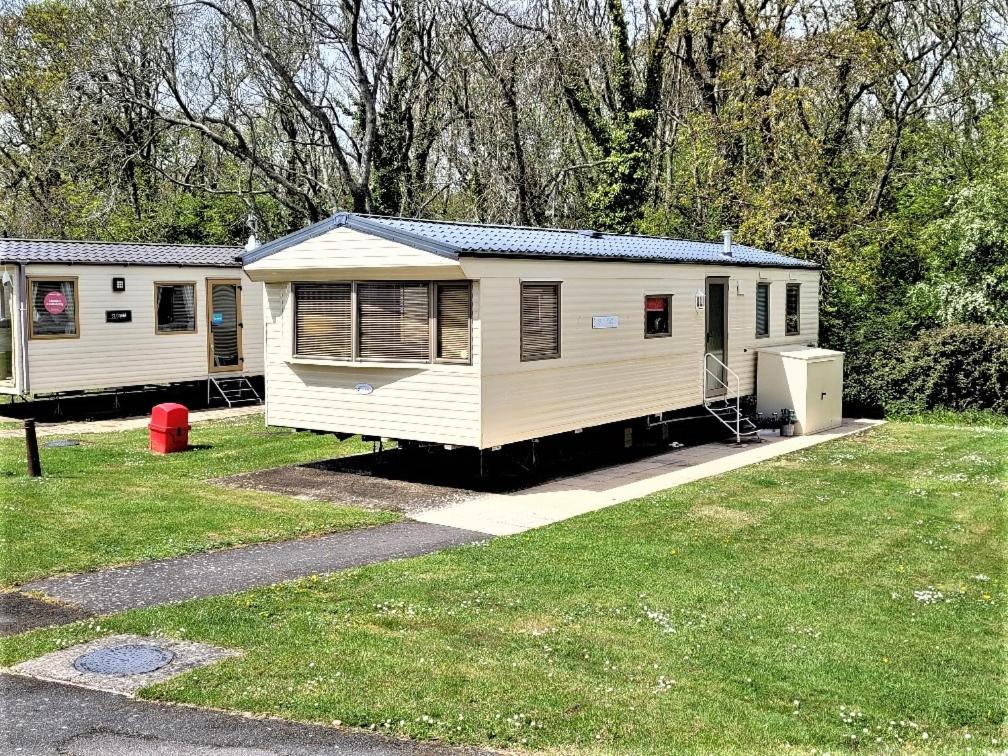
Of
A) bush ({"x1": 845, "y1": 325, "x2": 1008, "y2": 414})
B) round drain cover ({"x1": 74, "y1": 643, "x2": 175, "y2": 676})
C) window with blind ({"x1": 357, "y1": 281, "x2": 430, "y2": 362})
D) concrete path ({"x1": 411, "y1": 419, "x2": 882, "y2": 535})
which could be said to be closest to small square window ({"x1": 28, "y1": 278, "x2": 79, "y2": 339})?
window with blind ({"x1": 357, "y1": 281, "x2": 430, "y2": 362})

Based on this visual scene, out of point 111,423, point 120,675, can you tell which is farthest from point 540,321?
point 111,423

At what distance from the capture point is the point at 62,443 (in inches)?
590

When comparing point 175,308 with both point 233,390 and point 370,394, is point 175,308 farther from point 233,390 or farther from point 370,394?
point 370,394

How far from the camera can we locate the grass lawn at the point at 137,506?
9172mm

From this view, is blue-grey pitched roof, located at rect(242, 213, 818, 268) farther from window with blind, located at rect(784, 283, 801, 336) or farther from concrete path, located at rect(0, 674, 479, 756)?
concrete path, located at rect(0, 674, 479, 756)

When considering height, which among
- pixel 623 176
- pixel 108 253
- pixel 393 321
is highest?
pixel 623 176

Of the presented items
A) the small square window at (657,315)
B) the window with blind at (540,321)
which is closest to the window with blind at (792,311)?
the small square window at (657,315)

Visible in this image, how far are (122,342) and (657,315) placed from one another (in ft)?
30.3

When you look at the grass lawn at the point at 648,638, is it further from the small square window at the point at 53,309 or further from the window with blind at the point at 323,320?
the small square window at the point at 53,309

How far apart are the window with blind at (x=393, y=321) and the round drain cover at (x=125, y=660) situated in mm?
6077

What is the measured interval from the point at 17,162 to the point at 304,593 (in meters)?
27.2

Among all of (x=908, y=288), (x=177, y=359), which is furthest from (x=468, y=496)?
(x=908, y=288)

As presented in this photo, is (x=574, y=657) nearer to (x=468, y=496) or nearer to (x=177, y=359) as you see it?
(x=468, y=496)

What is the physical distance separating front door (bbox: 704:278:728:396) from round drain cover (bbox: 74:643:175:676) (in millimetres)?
11443
